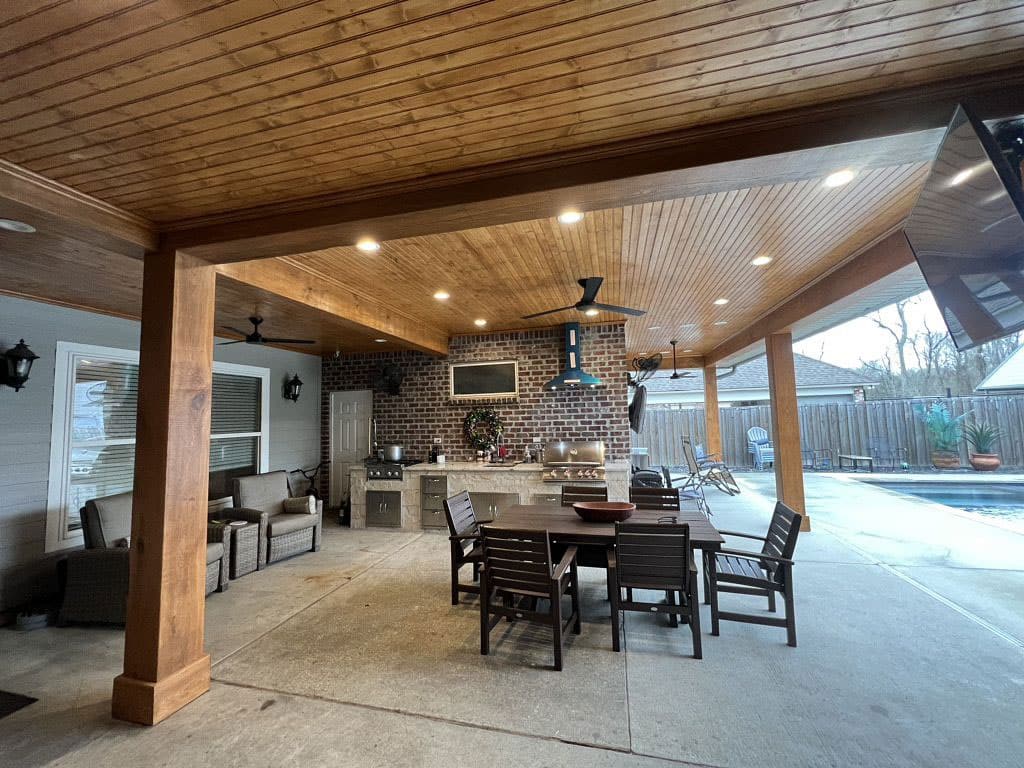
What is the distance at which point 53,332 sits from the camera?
3736 mm

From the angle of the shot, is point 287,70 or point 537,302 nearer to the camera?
point 287,70

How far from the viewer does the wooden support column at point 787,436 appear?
17.0 feet

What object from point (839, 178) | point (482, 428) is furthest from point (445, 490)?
point (839, 178)

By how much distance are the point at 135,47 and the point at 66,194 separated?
1202 mm

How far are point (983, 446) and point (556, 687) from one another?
1097cm

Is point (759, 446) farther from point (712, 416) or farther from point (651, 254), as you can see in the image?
point (651, 254)

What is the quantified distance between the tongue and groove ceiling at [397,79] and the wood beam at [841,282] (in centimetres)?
88

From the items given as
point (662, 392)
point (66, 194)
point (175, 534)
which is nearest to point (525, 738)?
point (175, 534)

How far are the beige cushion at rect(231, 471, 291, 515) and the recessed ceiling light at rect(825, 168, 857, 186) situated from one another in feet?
18.4

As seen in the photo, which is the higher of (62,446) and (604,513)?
(62,446)

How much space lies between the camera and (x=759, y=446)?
35.1ft

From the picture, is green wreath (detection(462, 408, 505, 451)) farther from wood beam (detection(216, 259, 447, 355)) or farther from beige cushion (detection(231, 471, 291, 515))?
beige cushion (detection(231, 471, 291, 515))

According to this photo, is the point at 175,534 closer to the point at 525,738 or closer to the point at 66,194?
the point at 66,194

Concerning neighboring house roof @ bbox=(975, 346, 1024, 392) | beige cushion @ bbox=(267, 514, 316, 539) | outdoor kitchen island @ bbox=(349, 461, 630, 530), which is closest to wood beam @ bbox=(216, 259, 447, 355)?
outdoor kitchen island @ bbox=(349, 461, 630, 530)
